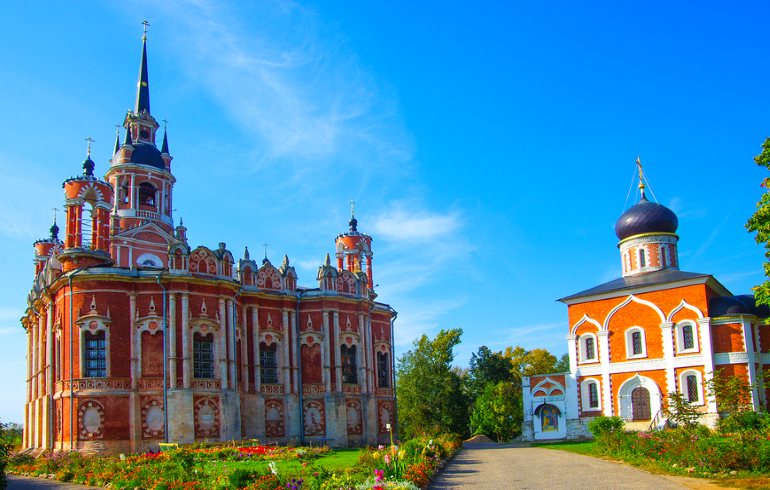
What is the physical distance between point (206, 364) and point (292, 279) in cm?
729

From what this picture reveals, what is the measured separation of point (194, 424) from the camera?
28.0 metres

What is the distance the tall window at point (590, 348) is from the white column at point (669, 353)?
409 cm

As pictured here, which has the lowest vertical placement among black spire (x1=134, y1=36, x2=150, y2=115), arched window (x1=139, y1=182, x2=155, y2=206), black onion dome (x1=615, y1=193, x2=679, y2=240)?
black onion dome (x1=615, y1=193, x2=679, y2=240)

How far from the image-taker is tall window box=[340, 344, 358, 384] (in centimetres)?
3503

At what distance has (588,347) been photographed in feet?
129

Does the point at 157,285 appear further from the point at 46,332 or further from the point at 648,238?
the point at 648,238

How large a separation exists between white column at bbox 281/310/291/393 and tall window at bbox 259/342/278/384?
433mm

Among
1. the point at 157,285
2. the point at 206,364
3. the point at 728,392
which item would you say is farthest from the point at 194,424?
the point at 728,392

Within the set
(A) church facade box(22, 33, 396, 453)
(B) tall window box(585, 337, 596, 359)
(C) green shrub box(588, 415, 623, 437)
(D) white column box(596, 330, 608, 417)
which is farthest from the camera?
(B) tall window box(585, 337, 596, 359)

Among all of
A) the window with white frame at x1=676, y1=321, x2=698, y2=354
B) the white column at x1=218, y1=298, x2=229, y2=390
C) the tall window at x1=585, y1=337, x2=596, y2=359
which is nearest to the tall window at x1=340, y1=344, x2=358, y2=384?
the white column at x1=218, y1=298, x2=229, y2=390

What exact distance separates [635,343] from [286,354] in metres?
19.3

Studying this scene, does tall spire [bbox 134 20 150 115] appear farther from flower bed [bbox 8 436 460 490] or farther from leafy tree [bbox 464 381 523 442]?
leafy tree [bbox 464 381 523 442]

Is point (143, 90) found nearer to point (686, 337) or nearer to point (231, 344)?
point (231, 344)

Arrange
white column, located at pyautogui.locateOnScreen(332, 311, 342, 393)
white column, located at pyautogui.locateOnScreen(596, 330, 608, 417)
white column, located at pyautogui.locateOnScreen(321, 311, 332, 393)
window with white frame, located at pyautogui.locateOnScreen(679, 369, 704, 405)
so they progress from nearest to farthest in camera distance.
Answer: white column, located at pyautogui.locateOnScreen(321, 311, 332, 393) → white column, located at pyautogui.locateOnScreen(332, 311, 342, 393) → window with white frame, located at pyautogui.locateOnScreen(679, 369, 704, 405) → white column, located at pyautogui.locateOnScreen(596, 330, 608, 417)
